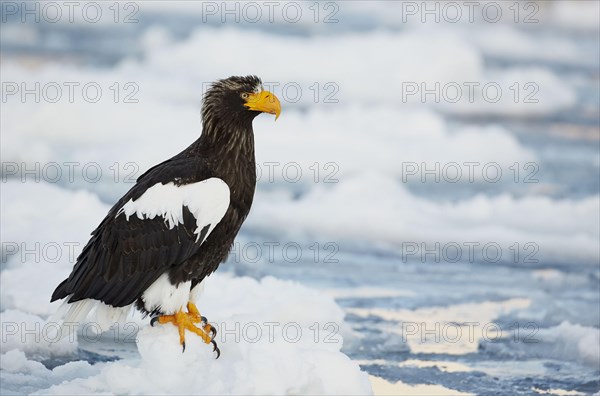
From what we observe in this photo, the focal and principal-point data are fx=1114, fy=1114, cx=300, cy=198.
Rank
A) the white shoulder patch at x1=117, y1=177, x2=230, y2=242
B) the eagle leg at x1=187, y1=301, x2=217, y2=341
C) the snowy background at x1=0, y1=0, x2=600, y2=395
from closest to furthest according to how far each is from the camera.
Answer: the white shoulder patch at x1=117, y1=177, x2=230, y2=242 → the eagle leg at x1=187, y1=301, x2=217, y2=341 → the snowy background at x1=0, y1=0, x2=600, y2=395

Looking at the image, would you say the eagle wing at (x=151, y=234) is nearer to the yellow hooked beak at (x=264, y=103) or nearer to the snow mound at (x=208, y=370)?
the snow mound at (x=208, y=370)

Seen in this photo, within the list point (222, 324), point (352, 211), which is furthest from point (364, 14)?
point (222, 324)

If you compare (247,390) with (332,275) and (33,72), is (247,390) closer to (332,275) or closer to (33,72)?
(332,275)

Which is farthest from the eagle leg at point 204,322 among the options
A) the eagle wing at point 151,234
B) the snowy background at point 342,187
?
the eagle wing at point 151,234

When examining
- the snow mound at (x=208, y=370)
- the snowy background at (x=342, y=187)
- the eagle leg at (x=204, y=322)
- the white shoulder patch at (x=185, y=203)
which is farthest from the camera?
the snowy background at (x=342, y=187)

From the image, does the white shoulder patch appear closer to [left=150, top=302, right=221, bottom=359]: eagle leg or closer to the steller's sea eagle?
the steller's sea eagle

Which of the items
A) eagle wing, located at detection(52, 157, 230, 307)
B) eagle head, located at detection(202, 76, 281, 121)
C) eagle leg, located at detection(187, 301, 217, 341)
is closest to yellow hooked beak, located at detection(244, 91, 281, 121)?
eagle head, located at detection(202, 76, 281, 121)

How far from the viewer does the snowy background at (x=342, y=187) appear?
22.1ft

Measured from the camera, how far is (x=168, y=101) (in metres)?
12.9

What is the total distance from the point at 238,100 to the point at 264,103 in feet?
0.50

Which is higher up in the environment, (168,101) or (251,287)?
(168,101)

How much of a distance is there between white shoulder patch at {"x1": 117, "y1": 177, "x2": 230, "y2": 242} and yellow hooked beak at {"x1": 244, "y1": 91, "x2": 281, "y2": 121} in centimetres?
46

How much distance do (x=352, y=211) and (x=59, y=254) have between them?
2.95 metres

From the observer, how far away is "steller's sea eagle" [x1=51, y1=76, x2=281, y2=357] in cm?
575
